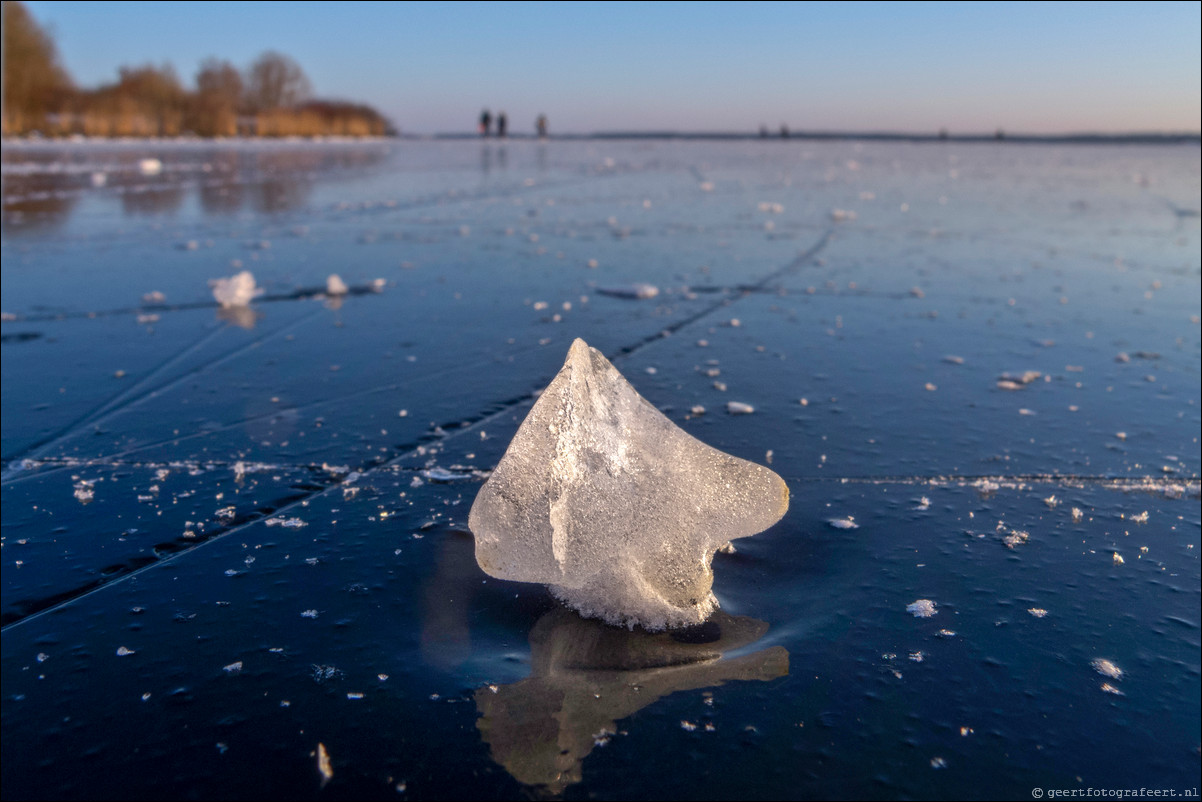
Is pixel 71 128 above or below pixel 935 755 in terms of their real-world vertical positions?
above

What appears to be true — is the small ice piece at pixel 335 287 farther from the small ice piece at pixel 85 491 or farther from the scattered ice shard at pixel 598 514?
the scattered ice shard at pixel 598 514

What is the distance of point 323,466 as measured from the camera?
125 inches

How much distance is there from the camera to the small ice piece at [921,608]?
7.30 feet

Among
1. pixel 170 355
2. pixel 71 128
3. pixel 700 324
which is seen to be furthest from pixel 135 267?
pixel 71 128

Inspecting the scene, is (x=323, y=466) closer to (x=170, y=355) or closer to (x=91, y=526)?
(x=91, y=526)

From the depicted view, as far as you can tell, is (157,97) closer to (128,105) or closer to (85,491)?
(128,105)

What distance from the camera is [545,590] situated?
2.34m

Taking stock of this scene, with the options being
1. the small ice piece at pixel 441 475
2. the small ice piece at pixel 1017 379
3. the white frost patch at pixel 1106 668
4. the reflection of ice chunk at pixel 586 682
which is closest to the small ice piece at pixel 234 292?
the small ice piece at pixel 441 475

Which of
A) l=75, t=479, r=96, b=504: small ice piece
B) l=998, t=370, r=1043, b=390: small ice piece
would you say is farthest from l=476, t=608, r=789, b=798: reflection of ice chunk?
l=998, t=370, r=1043, b=390: small ice piece

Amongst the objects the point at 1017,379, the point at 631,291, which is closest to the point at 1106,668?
the point at 1017,379

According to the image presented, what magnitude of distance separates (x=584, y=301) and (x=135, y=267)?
4.06m

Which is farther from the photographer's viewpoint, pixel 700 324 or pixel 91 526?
pixel 700 324

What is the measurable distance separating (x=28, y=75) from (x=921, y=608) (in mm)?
46214

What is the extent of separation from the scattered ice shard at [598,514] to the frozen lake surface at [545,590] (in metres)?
0.10
